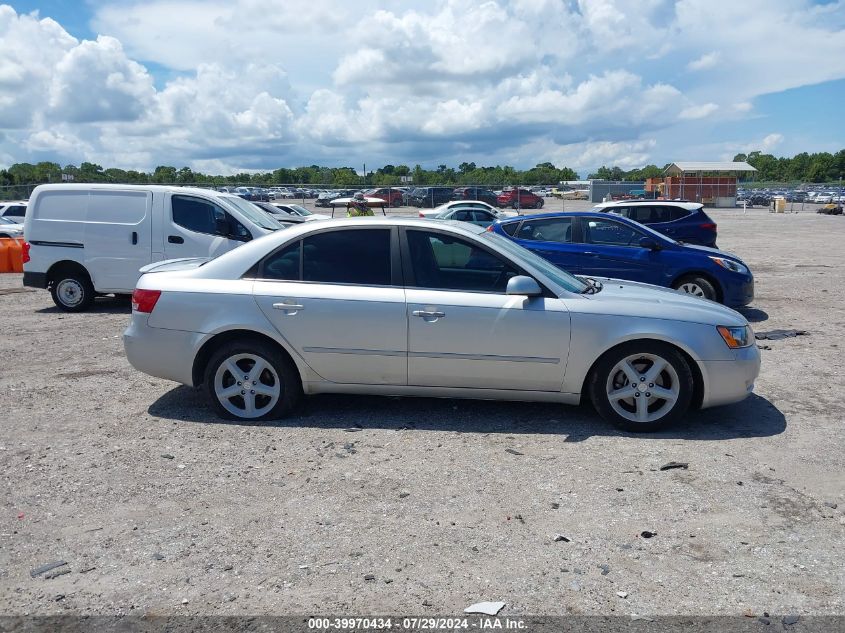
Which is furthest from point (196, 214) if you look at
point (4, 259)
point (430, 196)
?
point (430, 196)

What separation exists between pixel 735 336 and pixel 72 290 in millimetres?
9281

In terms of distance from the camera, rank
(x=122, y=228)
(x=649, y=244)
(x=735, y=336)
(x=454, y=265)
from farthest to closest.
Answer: (x=122, y=228)
(x=649, y=244)
(x=454, y=265)
(x=735, y=336)

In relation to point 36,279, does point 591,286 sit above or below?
above

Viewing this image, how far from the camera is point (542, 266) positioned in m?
5.82

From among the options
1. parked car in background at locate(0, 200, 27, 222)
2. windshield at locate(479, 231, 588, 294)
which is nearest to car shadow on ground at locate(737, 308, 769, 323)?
windshield at locate(479, 231, 588, 294)

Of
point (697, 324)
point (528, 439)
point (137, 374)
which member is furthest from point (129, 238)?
point (697, 324)

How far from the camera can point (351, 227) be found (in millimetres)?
5684

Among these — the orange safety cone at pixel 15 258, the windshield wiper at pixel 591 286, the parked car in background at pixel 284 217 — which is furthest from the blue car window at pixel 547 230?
the orange safety cone at pixel 15 258

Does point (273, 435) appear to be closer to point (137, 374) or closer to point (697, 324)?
point (137, 374)

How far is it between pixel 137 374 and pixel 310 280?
101 inches

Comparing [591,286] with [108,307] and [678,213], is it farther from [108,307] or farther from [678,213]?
[678,213]

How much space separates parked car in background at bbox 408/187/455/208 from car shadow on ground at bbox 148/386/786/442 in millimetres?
40903

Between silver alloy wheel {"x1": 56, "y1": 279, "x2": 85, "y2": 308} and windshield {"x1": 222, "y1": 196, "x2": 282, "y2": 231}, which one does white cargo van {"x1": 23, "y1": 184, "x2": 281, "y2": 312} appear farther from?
silver alloy wheel {"x1": 56, "y1": 279, "x2": 85, "y2": 308}

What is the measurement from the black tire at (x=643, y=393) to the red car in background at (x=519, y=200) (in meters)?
43.6
